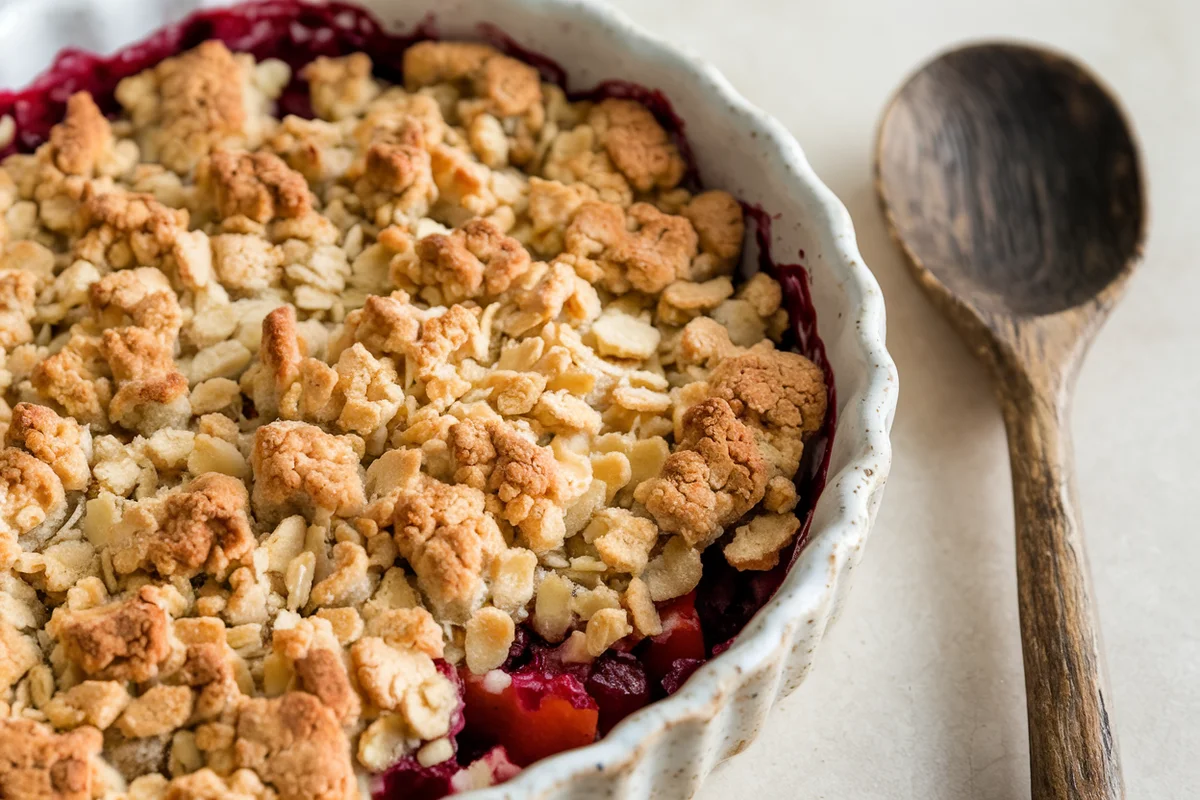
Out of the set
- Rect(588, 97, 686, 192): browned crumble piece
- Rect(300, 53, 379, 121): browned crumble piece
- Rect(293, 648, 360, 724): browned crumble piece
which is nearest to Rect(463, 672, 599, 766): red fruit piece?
Rect(293, 648, 360, 724): browned crumble piece

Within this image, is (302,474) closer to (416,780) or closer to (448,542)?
(448,542)

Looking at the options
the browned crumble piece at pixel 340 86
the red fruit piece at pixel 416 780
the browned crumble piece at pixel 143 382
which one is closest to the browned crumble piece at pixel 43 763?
the red fruit piece at pixel 416 780

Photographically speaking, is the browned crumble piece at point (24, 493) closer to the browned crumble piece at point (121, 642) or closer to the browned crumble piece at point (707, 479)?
the browned crumble piece at point (121, 642)

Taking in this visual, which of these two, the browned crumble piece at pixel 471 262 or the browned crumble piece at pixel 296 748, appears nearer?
the browned crumble piece at pixel 296 748

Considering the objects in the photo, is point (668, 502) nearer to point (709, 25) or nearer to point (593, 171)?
point (593, 171)

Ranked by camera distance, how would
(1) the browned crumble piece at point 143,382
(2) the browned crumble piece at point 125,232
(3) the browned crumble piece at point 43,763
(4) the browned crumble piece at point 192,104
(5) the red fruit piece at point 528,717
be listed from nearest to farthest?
(3) the browned crumble piece at point 43,763, (5) the red fruit piece at point 528,717, (1) the browned crumble piece at point 143,382, (2) the browned crumble piece at point 125,232, (4) the browned crumble piece at point 192,104

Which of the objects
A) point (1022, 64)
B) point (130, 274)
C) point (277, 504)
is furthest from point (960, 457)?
point (130, 274)
